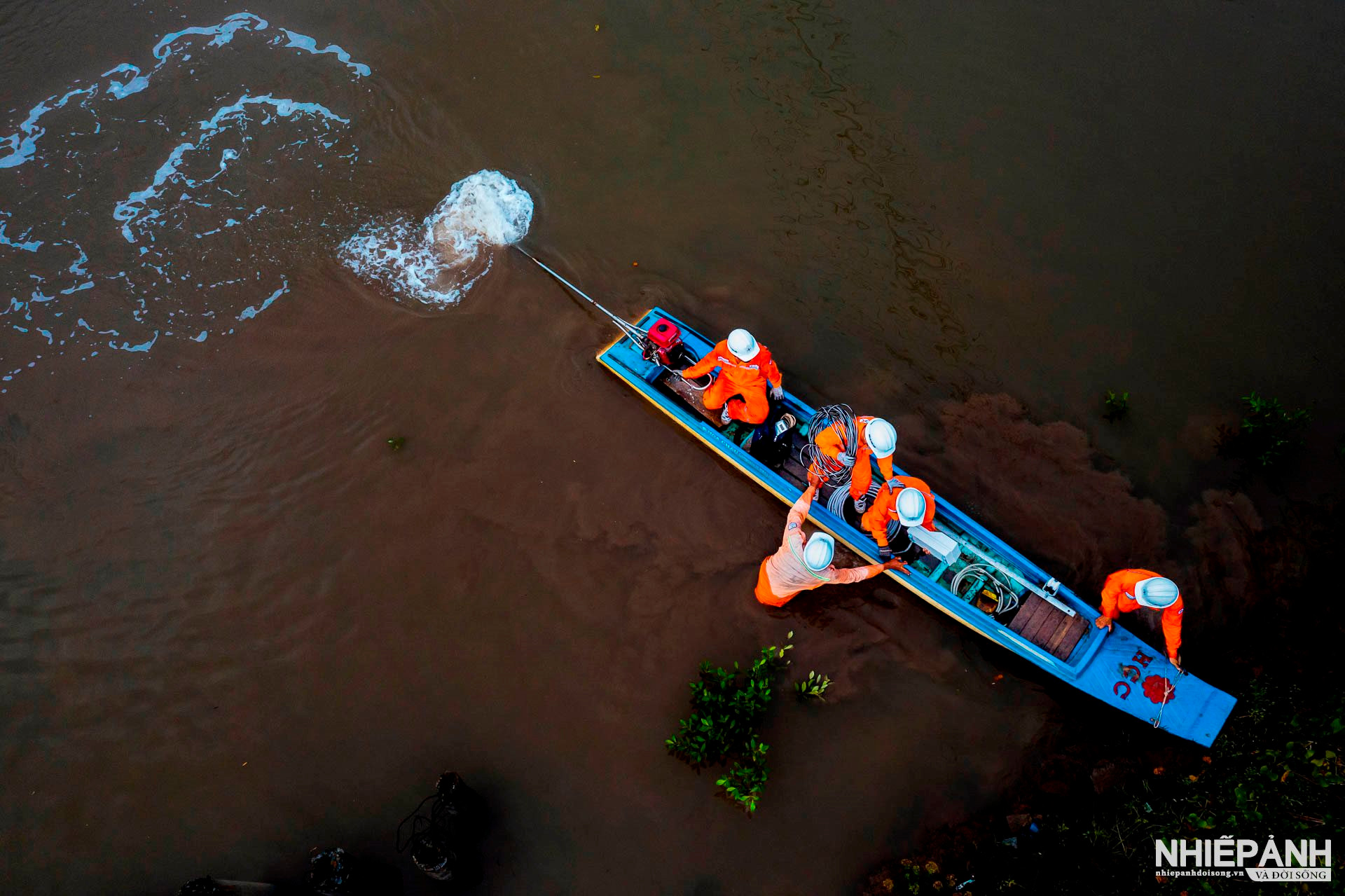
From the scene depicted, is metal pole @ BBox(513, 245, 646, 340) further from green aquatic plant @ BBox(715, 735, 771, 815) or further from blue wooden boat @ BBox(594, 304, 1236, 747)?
green aquatic plant @ BBox(715, 735, 771, 815)

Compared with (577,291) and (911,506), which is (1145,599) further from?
(577,291)

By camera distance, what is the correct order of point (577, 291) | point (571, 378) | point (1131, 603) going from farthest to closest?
point (577, 291), point (571, 378), point (1131, 603)

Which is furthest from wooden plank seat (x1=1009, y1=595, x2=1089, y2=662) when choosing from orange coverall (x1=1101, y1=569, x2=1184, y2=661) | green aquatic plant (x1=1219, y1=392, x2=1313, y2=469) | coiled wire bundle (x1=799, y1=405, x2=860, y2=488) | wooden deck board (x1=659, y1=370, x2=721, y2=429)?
wooden deck board (x1=659, y1=370, x2=721, y2=429)

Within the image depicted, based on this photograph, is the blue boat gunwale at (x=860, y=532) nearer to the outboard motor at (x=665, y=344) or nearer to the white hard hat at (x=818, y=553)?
the outboard motor at (x=665, y=344)

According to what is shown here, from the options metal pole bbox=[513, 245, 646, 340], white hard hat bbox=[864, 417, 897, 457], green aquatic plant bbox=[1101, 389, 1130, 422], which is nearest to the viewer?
white hard hat bbox=[864, 417, 897, 457]

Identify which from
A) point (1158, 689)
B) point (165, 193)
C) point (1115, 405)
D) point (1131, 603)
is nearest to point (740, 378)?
point (1131, 603)

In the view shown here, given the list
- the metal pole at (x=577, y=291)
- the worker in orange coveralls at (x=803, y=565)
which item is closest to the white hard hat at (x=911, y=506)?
the worker in orange coveralls at (x=803, y=565)
